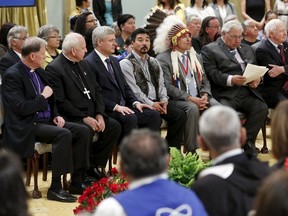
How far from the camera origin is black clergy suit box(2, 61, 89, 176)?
6.14 m

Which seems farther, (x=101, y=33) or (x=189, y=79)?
(x=189, y=79)

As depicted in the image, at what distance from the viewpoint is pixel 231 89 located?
787 cm

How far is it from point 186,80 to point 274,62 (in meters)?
1.16

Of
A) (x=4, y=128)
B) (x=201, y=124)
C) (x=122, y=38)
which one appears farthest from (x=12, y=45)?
(x=201, y=124)

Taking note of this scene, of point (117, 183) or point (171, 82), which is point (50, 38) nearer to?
point (171, 82)

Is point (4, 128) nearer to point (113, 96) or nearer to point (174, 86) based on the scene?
point (113, 96)

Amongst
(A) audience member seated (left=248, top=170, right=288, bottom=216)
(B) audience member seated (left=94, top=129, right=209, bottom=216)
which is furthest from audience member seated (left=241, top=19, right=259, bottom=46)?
(A) audience member seated (left=248, top=170, right=288, bottom=216)

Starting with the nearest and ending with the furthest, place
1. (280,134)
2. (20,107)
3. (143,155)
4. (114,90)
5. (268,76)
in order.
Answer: (143,155)
(280,134)
(20,107)
(114,90)
(268,76)

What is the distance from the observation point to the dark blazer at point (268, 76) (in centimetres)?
811

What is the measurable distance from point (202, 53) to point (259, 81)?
706mm

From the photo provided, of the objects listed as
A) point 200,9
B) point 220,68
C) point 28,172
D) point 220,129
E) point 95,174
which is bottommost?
point 95,174

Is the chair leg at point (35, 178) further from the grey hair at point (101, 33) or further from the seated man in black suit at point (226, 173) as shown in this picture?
the seated man in black suit at point (226, 173)

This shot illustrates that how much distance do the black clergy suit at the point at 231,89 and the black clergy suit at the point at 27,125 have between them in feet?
7.32

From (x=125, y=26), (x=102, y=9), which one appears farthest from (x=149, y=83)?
(x=102, y=9)
